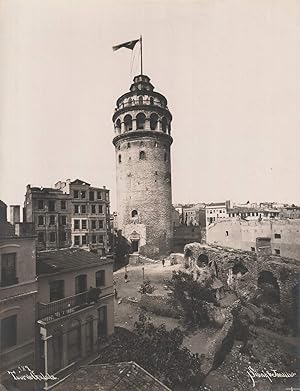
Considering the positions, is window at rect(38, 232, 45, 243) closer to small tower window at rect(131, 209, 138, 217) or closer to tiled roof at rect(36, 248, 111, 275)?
small tower window at rect(131, 209, 138, 217)

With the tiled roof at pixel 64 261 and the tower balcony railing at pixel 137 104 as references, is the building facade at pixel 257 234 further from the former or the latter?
the tiled roof at pixel 64 261

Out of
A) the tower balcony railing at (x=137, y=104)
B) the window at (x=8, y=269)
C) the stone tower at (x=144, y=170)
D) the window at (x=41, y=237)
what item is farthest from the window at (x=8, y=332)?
the tower balcony railing at (x=137, y=104)

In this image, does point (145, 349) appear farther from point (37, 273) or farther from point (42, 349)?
point (37, 273)

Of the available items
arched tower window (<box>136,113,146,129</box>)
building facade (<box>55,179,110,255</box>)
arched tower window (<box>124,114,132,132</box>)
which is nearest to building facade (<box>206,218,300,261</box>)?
building facade (<box>55,179,110,255</box>)

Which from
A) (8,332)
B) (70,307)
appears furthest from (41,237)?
(8,332)

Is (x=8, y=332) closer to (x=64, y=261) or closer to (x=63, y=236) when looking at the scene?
(x=64, y=261)
